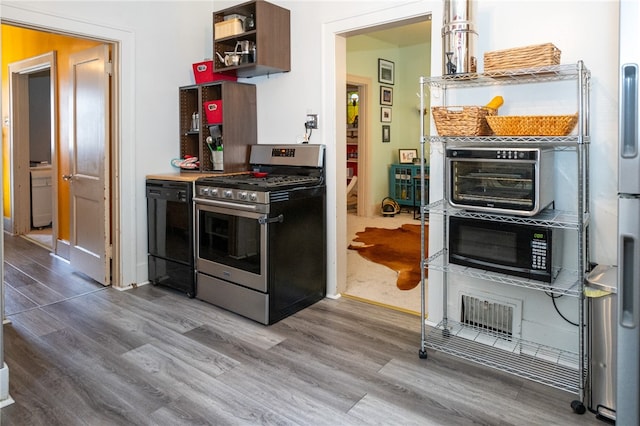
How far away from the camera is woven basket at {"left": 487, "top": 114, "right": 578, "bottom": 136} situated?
2169 millimetres

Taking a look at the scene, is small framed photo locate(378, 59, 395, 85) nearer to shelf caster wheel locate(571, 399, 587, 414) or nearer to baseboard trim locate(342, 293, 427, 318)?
baseboard trim locate(342, 293, 427, 318)

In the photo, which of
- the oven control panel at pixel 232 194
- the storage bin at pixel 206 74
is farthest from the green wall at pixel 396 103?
the oven control panel at pixel 232 194

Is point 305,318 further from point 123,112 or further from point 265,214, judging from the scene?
point 123,112

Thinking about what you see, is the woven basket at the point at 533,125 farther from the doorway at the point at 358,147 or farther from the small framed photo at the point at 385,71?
the small framed photo at the point at 385,71

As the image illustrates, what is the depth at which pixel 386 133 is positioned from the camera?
7547 millimetres

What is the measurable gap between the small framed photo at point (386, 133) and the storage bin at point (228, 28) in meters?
4.11

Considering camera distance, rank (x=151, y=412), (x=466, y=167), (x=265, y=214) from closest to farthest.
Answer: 1. (x=151, y=412)
2. (x=466, y=167)
3. (x=265, y=214)

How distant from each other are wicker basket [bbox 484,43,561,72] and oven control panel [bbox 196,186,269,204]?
4.98 ft

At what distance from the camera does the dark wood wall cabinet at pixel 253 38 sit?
3.52m

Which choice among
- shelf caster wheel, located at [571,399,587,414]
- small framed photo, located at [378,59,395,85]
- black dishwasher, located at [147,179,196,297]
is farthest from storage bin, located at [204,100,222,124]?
small framed photo, located at [378,59,395,85]

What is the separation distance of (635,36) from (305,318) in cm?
239

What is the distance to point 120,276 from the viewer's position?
3.86 metres

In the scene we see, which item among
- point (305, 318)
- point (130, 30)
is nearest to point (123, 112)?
point (130, 30)

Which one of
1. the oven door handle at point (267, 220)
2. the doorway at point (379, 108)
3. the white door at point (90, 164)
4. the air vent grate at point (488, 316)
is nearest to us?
the air vent grate at point (488, 316)
